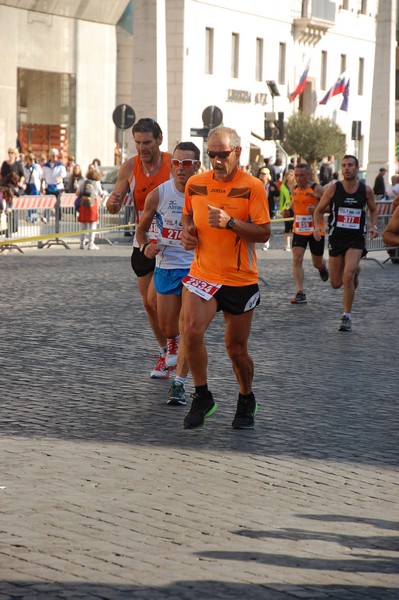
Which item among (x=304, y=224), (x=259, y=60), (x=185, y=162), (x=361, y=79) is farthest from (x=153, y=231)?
(x=361, y=79)

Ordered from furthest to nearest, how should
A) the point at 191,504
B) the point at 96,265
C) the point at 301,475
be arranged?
1. the point at 96,265
2. the point at 301,475
3. the point at 191,504

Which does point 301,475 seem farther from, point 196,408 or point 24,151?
point 24,151

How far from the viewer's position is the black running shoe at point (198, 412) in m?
8.53

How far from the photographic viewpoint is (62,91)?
4606 centimetres

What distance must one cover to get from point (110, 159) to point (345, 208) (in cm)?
3280

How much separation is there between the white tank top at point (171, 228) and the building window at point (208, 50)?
48912 mm

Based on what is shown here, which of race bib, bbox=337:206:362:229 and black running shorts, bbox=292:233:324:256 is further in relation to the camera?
black running shorts, bbox=292:233:324:256

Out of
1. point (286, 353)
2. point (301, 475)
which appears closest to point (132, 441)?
point (301, 475)

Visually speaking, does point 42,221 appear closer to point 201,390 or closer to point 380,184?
point 380,184

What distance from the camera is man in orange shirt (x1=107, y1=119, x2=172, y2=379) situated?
10406 millimetres

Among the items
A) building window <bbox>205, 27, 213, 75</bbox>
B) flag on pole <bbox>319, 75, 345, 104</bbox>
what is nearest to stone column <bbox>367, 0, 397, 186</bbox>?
building window <bbox>205, 27, 213, 75</bbox>

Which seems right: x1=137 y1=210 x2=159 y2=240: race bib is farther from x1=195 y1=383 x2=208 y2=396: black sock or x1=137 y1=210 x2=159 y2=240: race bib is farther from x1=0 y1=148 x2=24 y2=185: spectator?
x1=0 y1=148 x2=24 y2=185: spectator

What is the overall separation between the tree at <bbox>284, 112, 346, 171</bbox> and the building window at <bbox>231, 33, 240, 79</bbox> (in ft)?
10.2

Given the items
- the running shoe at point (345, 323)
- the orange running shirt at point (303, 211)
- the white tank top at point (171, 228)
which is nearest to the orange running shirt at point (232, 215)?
the white tank top at point (171, 228)
